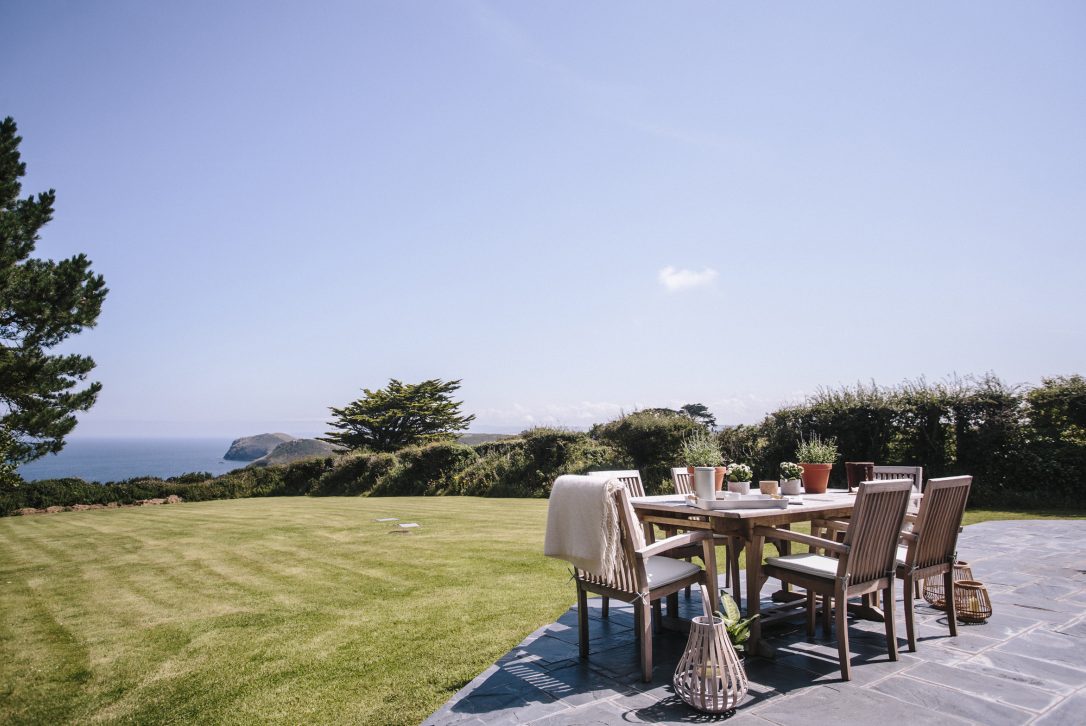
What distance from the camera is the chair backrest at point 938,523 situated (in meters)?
3.58

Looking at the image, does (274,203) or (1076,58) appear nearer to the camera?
(1076,58)

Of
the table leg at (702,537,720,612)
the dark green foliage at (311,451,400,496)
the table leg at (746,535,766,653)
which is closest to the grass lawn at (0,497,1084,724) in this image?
the table leg at (702,537,720,612)

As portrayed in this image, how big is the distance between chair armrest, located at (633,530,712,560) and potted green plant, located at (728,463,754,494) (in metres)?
0.78

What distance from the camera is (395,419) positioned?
3150 centimetres

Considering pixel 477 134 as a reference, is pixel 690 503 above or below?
below

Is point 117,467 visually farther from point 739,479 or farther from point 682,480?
point 739,479

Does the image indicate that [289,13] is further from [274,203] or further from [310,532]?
[310,532]

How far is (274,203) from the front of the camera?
1307cm

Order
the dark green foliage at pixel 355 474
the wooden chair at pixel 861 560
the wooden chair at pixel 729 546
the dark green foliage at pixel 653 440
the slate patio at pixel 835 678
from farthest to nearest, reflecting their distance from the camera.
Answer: the dark green foliage at pixel 355 474
the dark green foliage at pixel 653 440
the wooden chair at pixel 729 546
the wooden chair at pixel 861 560
the slate patio at pixel 835 678

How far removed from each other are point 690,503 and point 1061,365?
11.2 meters

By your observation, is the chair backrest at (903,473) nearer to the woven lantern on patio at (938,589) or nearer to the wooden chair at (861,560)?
the woven lantern on patio at (938,589)

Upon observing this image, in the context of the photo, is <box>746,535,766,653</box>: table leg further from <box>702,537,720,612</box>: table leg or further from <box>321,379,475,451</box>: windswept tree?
<box>321,379,475,451</box>: windswept tree

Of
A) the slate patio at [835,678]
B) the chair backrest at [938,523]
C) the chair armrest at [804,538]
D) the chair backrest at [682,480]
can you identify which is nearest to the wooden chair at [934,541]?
the chair backrest at [938,523]

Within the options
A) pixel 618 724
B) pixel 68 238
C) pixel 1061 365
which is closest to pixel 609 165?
pixel 1061 365
